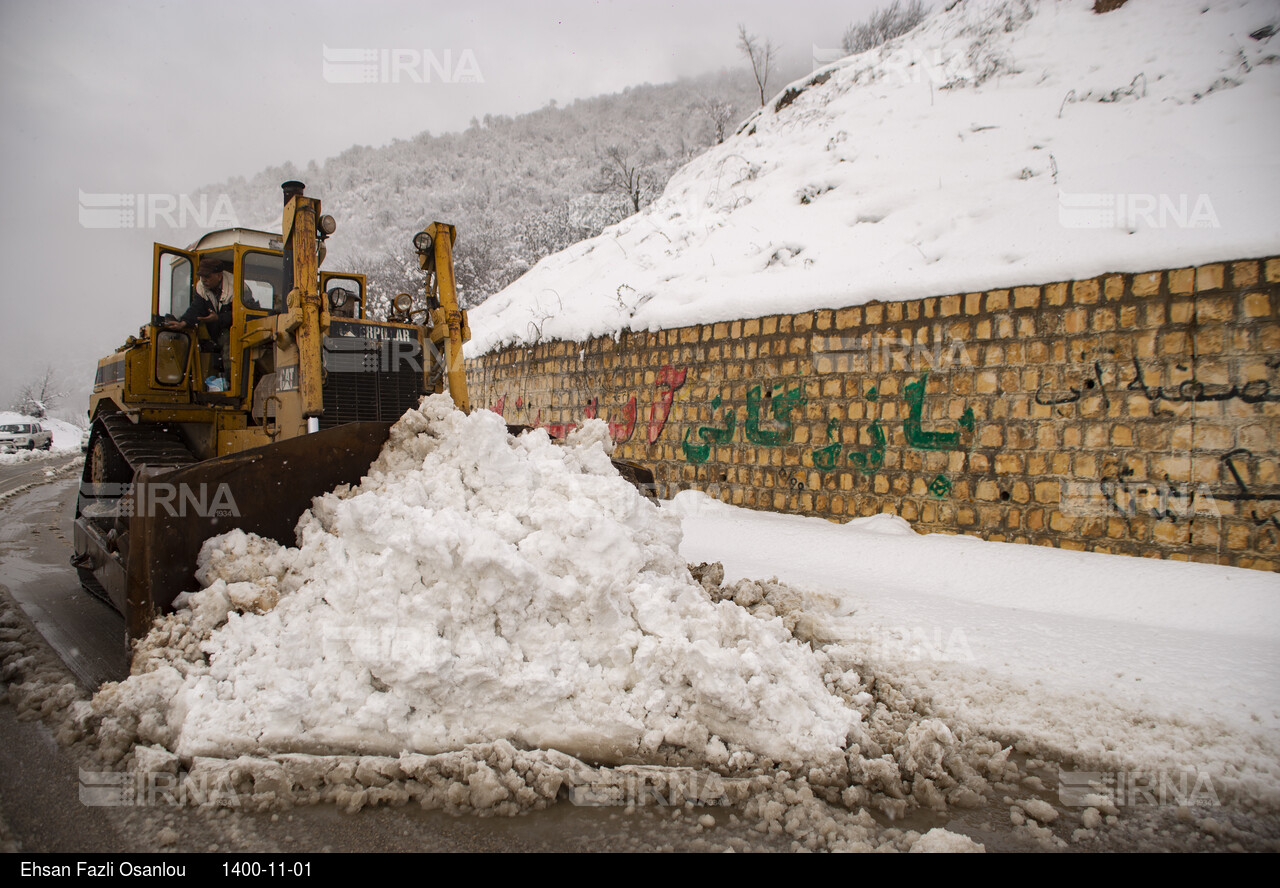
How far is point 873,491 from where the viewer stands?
23.1 feet

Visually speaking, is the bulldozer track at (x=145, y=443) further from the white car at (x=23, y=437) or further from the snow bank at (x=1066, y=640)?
the white car at (x=23, y=437)

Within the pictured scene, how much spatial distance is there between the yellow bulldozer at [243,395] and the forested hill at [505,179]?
68.9 ft

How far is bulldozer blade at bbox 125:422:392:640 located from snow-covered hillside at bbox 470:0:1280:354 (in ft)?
17.8

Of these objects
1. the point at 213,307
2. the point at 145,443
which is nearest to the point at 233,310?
the point at 213,307

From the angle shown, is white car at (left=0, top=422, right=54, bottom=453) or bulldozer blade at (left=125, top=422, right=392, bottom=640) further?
white car at (left=0, top=422, right=54, bottom=453)

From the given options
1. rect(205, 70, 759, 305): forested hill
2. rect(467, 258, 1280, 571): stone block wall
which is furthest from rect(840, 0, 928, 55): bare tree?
rect(467, 258, 1280, 571): stone block wall

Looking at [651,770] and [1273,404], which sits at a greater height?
[1273,404]

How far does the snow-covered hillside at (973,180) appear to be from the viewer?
6301 mm

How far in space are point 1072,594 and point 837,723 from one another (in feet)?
10.1

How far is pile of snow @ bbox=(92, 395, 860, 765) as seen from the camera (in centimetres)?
283

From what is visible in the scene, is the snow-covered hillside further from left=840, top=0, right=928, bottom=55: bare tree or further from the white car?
the white car

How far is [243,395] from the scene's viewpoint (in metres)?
5.54
